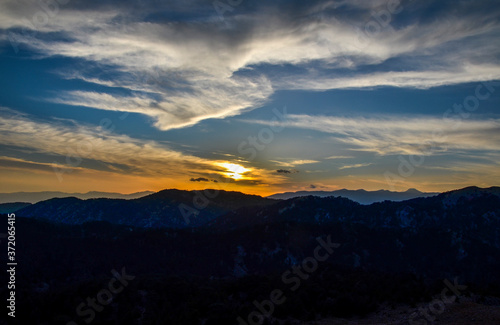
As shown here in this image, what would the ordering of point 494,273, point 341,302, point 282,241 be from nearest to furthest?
point 341,302
point 494,273
point 282,241

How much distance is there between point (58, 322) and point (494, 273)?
149m

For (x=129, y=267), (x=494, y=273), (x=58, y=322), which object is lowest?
(x=494, y=273)

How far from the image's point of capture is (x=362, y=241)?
5561 inches

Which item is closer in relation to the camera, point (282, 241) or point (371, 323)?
point (371, 323)

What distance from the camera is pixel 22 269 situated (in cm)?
7938

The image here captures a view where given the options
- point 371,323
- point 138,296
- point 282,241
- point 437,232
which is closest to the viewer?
point 371,323

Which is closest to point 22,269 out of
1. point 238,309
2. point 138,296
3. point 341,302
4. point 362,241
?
point 138,296

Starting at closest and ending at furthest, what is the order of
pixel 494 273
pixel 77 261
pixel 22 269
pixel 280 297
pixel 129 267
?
1. pixel 280 297
2. pixel 22 269
3. pixel 77 261
4. pixel 129 267
5. pixel 494 273

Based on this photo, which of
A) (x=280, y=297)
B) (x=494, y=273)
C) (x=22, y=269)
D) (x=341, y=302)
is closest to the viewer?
(x=341, y=302)

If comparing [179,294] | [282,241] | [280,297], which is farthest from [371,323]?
[282,241]

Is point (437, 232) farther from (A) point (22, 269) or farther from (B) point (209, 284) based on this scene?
(A) point (22, 269)

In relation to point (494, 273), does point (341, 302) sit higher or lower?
higher

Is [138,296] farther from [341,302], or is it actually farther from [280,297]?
[341,302]

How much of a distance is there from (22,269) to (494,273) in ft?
535
